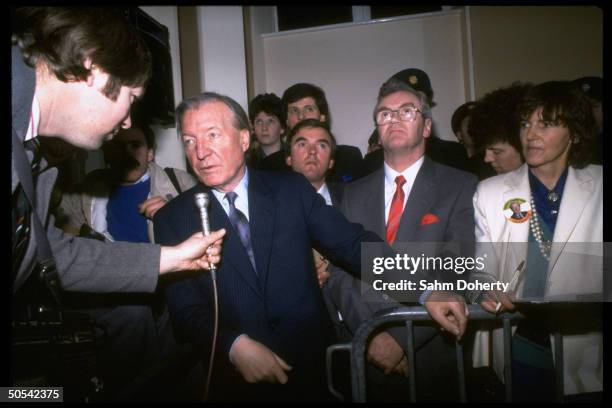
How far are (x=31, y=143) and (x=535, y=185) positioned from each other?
209 centimetres

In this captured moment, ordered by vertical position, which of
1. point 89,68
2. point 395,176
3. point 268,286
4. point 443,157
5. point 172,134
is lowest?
point 268,286

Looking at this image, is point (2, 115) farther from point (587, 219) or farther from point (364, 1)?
point (587, 219)

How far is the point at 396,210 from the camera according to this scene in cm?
201

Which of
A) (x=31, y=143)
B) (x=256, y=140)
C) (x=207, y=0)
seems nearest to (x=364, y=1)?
(x=207, y=0)

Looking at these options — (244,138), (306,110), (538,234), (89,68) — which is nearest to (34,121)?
(89,68)

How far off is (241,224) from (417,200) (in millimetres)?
897

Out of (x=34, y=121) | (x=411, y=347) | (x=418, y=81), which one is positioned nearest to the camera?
(x=34, y=121)

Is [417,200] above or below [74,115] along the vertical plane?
below

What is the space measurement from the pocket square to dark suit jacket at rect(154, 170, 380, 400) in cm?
30

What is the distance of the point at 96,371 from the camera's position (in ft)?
4.72

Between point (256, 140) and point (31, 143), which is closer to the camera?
point (31, 143)

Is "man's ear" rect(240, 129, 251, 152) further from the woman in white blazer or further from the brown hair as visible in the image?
the woman in white blazer

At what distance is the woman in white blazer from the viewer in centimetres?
164

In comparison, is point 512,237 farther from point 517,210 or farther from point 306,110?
point 306,110
